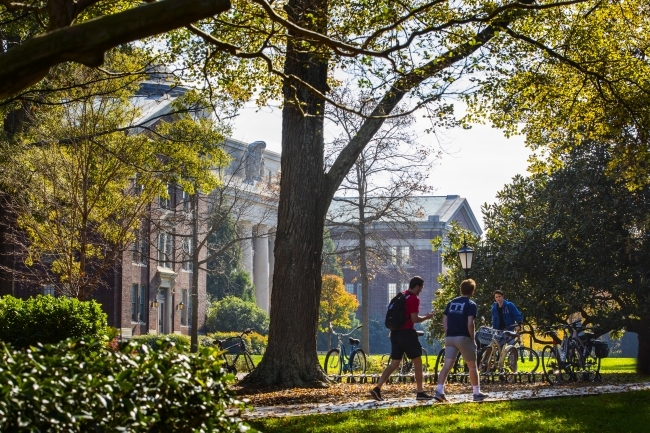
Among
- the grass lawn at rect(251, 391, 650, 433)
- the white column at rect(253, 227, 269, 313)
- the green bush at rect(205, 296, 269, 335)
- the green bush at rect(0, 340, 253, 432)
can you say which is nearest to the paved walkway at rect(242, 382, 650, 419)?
the grass lawn at rect(251, 391, 650, 433)

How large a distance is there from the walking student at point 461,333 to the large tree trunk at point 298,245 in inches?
136

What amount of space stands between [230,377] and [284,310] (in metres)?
11.2

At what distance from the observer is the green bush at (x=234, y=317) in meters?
60.4

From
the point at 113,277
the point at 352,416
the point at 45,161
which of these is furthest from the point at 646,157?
the point at 113,277

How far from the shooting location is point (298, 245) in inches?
701

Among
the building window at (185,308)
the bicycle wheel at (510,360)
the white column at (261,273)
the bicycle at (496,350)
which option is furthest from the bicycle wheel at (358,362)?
the white column at (261,273)

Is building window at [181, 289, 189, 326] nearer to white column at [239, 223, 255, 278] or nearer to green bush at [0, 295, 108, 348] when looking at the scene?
white column at [239, 223, 255, 278]

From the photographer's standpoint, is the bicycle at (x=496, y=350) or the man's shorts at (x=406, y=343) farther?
the bicycle at (x=496, y=350)

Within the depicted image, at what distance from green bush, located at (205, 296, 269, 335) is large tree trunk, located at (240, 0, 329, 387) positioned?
4266cm

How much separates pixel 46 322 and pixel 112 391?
14134mm

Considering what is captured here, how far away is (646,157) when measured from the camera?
2159cm

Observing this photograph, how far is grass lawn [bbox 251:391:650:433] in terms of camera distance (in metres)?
11.2

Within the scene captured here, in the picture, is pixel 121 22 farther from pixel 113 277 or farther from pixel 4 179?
pixel 113 277

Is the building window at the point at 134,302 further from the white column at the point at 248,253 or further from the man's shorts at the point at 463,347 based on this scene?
the man's shorts at the point at 463,347
